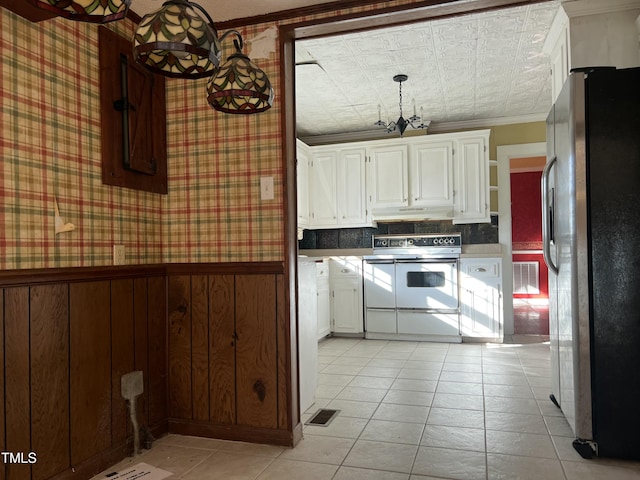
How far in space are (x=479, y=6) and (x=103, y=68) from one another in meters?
1.87

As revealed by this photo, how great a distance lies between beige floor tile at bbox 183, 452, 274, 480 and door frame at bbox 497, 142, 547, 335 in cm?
387

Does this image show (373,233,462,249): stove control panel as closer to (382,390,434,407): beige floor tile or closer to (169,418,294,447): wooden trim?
(382,390,434,407): beige floor tile

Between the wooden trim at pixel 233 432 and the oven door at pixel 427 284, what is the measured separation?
9.74ft

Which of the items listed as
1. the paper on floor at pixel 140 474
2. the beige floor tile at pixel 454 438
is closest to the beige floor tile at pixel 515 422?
the beige floor tile at pixel 454 438

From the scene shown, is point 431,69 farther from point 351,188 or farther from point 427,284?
point 427,284

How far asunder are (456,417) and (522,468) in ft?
2.20

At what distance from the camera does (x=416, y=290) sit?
16.8ft

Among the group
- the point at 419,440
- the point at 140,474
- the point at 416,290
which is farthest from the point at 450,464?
the point at 416,290

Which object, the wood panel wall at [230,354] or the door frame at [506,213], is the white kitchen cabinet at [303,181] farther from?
the wood panel wall at [230,354]

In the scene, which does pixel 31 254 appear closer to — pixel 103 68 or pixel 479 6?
pixel 103 68

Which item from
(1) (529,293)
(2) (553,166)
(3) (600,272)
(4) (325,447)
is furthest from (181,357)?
(1) (529,293)

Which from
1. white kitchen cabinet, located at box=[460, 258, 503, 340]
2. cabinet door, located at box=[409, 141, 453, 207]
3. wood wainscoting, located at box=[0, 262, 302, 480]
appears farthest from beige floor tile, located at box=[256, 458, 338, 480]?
cabinet door, located at box=[409, 141, 453, 207]

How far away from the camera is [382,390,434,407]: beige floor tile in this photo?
3053mm

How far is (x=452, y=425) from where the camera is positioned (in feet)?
8.70
